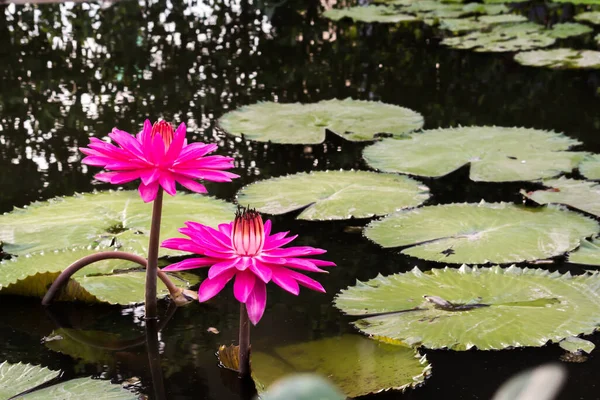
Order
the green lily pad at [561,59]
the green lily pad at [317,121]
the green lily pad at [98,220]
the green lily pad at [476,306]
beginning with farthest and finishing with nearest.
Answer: the green lily pad at [561,59] → the green lily pad at [317,121] → the green lily pad at [98,220] → the green lily pad at [476,306]

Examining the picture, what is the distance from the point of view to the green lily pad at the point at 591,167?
94.0 inches

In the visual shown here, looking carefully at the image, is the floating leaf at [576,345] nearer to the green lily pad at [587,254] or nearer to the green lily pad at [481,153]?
the green lily pad at [587,254]

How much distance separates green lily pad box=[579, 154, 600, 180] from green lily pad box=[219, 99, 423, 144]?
0.66 metres

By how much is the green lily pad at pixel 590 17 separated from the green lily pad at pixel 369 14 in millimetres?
1156

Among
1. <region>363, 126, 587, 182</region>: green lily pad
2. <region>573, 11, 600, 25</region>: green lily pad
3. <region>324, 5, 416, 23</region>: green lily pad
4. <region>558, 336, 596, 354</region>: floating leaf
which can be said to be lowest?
<region>558, 336, 596, 354</region>: floating leaf

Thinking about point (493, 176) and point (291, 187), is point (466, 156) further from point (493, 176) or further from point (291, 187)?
point (291, 187)

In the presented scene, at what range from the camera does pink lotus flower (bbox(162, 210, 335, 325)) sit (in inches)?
45.3

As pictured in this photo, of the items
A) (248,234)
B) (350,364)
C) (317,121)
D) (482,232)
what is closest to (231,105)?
(317,121)

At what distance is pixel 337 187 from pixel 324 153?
1.55ft

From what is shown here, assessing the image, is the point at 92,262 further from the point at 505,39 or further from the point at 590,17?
the point at 590,17

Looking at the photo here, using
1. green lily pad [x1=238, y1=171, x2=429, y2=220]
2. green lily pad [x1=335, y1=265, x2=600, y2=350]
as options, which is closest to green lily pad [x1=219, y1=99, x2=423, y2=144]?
green lily pad [x1=238, y1=171, x2=429, y2=220]

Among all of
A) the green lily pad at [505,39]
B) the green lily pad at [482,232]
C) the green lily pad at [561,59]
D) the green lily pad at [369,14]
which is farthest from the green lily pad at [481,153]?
the green lily pad at [369,14]

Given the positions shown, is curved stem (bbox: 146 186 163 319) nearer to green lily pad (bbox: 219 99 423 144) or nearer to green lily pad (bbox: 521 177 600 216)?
green lily pad (bbox: 521 177 600 216)

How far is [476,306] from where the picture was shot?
5.28ft
